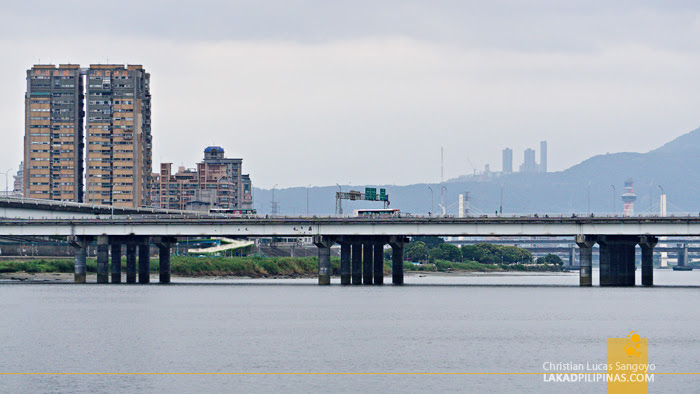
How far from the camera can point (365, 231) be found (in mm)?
153250

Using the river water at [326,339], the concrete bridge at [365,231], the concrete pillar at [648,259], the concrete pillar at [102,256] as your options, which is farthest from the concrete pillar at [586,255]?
the concrete pillar at [102,256]

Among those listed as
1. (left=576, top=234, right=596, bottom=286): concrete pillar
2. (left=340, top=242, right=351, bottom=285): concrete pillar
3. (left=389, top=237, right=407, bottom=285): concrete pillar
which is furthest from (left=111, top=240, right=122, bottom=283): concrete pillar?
(left=576, top=234, right=596, bottom=286): concrete pillar

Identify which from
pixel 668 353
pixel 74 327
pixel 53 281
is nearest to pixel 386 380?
pixel 668 353

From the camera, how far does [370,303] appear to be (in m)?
116

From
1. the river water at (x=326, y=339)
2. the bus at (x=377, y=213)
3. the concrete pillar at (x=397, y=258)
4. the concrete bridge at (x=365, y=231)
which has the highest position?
the bus at (x=377, y=213)

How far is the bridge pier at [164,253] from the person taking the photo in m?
165

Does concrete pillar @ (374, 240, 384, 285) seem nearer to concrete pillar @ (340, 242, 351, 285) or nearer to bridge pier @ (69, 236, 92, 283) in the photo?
concrete pillar @ (340, 242, 351, 285)

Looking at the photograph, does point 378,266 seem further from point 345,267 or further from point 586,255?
point 586,255

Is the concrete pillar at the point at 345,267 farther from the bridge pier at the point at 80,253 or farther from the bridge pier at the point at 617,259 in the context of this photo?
the bridge pier at the point at 80,253

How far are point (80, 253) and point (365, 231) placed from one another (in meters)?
43.7

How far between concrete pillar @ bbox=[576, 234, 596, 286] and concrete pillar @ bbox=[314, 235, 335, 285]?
114 feet

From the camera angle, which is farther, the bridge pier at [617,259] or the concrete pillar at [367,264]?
the concrete pillar at [367,264]

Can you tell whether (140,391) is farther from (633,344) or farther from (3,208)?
(3,208)

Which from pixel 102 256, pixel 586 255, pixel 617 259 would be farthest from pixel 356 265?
pixel 617 259
